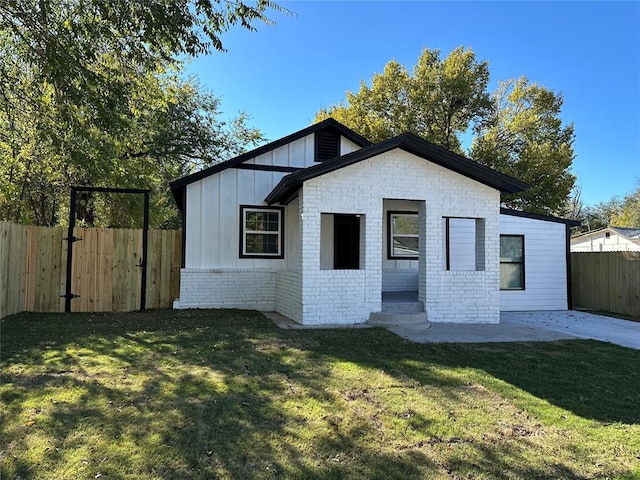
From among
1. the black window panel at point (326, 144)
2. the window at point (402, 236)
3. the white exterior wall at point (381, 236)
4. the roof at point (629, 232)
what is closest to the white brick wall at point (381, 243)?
the white exterior wall at point (381, 236)

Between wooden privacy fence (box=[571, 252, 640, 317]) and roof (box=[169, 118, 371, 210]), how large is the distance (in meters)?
7.47

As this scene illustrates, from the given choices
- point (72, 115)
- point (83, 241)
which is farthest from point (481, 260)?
point (83, 241)

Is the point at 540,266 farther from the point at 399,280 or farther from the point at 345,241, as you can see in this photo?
the point at 345,241

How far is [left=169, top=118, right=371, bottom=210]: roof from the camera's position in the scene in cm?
1027

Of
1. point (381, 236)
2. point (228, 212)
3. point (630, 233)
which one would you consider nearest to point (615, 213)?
point (630, 233)

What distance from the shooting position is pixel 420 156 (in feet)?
29.2

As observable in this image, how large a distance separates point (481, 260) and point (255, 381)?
6.16 metres

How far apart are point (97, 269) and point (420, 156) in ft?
25.0

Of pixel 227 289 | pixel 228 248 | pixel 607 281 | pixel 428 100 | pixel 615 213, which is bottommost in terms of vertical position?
pixel 227 289

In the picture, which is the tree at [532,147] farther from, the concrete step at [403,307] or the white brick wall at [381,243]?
Result: the concrete step at [403,307]

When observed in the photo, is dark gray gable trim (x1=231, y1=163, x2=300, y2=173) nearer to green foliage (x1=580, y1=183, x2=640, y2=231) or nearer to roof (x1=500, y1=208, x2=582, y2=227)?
roof (x1=500, y1=208, x2=582, y2=227)

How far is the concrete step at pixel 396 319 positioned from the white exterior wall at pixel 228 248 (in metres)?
2.55

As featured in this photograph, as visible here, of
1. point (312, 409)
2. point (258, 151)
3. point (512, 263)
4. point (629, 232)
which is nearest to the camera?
point (312, 409)

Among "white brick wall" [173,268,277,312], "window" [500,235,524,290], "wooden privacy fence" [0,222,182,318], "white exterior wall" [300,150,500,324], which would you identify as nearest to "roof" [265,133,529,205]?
"white exterior wall" [300,150,500,324]
